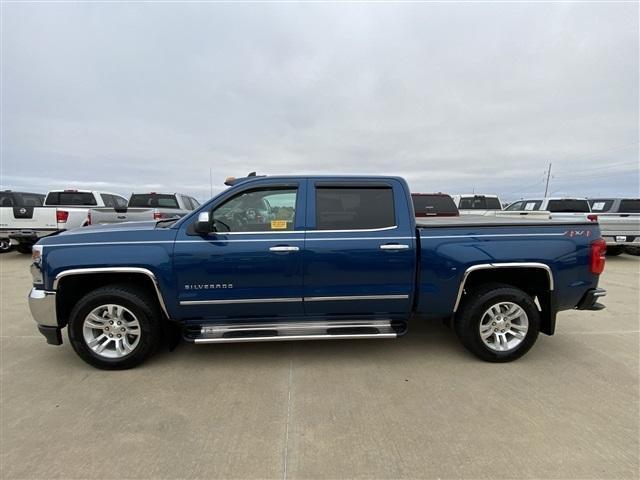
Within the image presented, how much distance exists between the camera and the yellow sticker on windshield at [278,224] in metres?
3.33

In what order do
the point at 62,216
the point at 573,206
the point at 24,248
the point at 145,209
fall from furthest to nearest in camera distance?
the point at 573,206
the point at 24,248
the point at 145,209
the point at 62,216

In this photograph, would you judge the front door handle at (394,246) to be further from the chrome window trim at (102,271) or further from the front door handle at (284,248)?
the chrome window trim at (102,271)

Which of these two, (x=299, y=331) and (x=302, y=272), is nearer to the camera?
(x=302, y=272)

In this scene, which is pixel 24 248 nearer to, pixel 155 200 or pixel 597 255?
pixel 155 200

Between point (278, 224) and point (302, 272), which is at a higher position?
point (278, 224)

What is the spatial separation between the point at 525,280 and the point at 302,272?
7.90 ft

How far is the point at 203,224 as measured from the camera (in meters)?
3.13

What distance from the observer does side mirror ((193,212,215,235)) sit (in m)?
3.12

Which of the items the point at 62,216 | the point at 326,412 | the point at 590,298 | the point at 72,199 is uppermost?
the point at 72,199

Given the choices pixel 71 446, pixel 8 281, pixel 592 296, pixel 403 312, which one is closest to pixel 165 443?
pixel 71 446

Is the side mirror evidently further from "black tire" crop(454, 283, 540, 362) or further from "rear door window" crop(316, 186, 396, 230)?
"black tire" crop(454, 283, 540, 362)

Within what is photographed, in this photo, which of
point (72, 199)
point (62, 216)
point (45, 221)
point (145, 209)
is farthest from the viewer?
point (72, 199)

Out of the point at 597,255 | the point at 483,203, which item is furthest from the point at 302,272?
the point at 483,203

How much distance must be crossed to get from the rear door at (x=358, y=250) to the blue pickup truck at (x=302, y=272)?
0.01 meters
